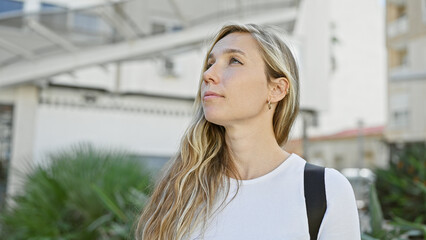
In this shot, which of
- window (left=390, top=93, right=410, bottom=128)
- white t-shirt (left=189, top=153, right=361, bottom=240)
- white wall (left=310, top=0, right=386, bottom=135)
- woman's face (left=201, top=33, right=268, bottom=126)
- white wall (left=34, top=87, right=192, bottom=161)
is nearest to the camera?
white t-shirt (left=189, top=153, right=361, bottom=240)

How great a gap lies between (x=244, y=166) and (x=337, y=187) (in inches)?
14.4

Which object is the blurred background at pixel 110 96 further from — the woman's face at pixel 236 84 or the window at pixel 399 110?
the window at pixel 399 110

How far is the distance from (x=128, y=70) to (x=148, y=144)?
179cm

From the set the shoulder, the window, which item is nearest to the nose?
the shoulder

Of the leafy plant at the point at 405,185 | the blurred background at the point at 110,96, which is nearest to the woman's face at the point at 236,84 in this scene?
the blurred background at the point at 110,96

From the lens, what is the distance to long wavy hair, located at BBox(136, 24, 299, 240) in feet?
5.28

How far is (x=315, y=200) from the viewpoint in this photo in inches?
55.7

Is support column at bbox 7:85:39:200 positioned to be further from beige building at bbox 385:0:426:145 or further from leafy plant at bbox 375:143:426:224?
beige building at bbox 385:0:426:145

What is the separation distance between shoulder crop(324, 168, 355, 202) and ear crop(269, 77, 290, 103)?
1.11ft

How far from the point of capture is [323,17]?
11758 mm

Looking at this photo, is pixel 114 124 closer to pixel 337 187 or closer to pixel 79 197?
pixel 79 197

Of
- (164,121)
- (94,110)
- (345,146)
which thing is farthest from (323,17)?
(345,146)

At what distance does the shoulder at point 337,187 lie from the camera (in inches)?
55.1

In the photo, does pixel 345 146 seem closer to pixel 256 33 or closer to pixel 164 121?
pixel 164 121
